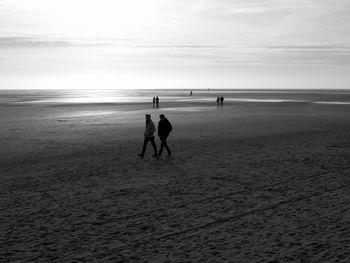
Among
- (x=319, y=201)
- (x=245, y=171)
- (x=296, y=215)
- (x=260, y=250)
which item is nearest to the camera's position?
(x=260, y=250)

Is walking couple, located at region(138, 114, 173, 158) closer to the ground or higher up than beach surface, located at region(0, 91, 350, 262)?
higher up

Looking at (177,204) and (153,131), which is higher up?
(153,131)

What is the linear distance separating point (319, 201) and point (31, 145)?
587 inches

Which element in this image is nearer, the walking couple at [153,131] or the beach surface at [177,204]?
the beach surface at [177,204]

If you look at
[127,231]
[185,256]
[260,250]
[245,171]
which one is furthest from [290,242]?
[245,171]

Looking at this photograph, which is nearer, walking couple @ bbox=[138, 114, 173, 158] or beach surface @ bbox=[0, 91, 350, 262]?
beach surface @ bbox=[0, 91, 350, 262]

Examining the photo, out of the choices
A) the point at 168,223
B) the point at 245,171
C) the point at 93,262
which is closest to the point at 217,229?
the point at 168,223

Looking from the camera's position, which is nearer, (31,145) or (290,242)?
(290,242)

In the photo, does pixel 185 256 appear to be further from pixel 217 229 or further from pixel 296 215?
pixel 296 215

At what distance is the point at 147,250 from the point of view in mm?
6492

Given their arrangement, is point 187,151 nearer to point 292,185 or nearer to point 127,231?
point 292,185

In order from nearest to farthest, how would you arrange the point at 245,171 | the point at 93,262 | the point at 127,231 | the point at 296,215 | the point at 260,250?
the point at 93,262 < the point at 260,250 < the point at 127,231 < the point at 296,215 < the point at 245,171

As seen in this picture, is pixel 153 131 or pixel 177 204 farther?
pixel 153 131

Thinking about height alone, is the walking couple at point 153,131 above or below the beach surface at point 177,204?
above
